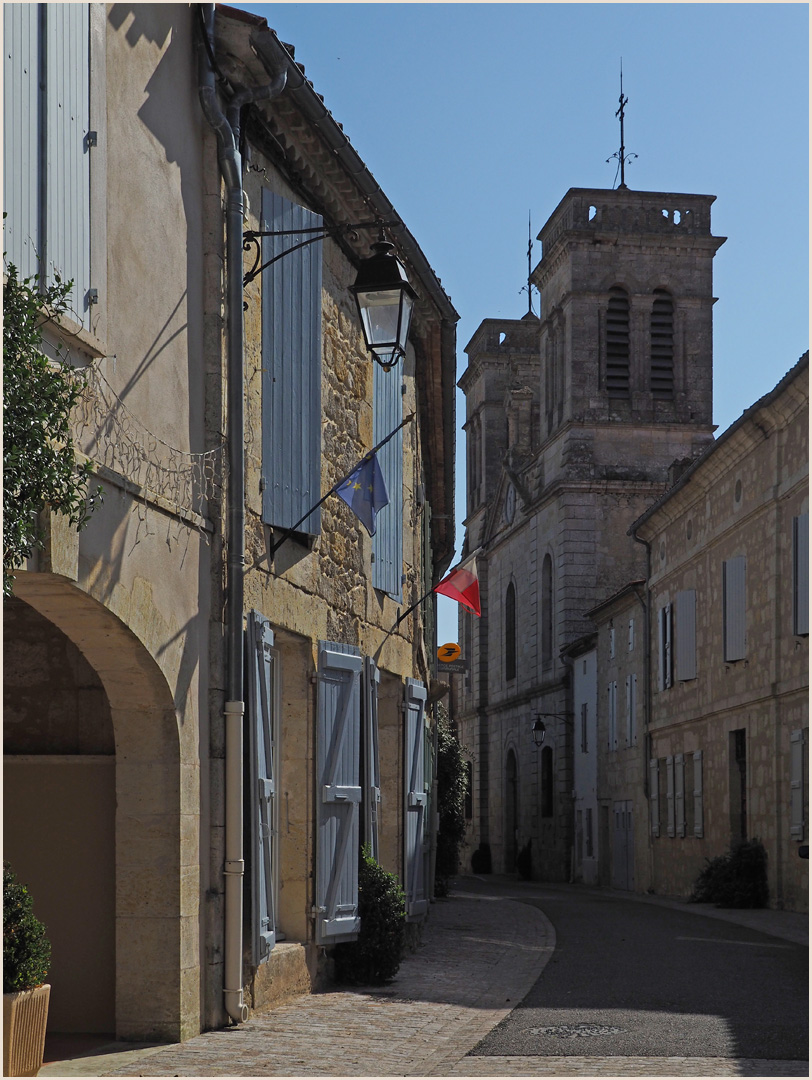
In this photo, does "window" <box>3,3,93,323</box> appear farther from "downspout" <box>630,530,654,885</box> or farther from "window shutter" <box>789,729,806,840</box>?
"downspout" <box>630,530,654,885</box>

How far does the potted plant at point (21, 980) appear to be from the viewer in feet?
20.3

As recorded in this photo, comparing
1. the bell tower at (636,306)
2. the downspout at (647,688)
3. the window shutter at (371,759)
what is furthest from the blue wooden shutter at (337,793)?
the bell tower at (636,306)

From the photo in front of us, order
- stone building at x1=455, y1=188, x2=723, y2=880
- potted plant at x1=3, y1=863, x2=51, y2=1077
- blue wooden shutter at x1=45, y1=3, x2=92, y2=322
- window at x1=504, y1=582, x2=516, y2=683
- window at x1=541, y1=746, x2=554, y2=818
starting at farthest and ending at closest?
window at x1=504, y1=582, x2=516, y2=683 < window at x1=541, y1=746, x2=554, y2=818 < stone building at x1=455, y1=188, x2=723, y2=880 < blue wooden shutter at x1=45, y1=3, x2=92, y2=322 < potted plant at x1=3, y1=863, x2=51, y2=1077

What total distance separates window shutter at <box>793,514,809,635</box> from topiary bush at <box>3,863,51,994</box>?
1310 cm

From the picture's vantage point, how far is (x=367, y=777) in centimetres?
1124

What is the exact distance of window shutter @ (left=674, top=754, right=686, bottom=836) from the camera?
2599 centimetres

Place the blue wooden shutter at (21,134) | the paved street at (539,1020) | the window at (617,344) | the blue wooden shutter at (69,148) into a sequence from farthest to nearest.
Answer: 1. the window at (617,344)
2. the paved street at (539,1020)
3. the blue wooden shutter at (69,148)
4. the blue wooden shutter at (21,134)

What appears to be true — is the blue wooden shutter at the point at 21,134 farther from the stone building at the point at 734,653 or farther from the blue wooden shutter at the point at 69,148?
the stone building at the point at 734,653

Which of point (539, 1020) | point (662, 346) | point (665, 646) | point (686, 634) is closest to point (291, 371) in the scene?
point (539, 1020)

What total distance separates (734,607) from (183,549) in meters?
15.0

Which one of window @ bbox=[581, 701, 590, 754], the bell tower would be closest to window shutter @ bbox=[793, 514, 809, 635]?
window @ bbox=[581, 701, 590, 754]

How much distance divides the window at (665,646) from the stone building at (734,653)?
4 centimetres

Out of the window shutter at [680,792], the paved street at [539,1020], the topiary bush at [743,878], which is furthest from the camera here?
the window shutter at [680,792]

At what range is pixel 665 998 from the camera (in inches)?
397
